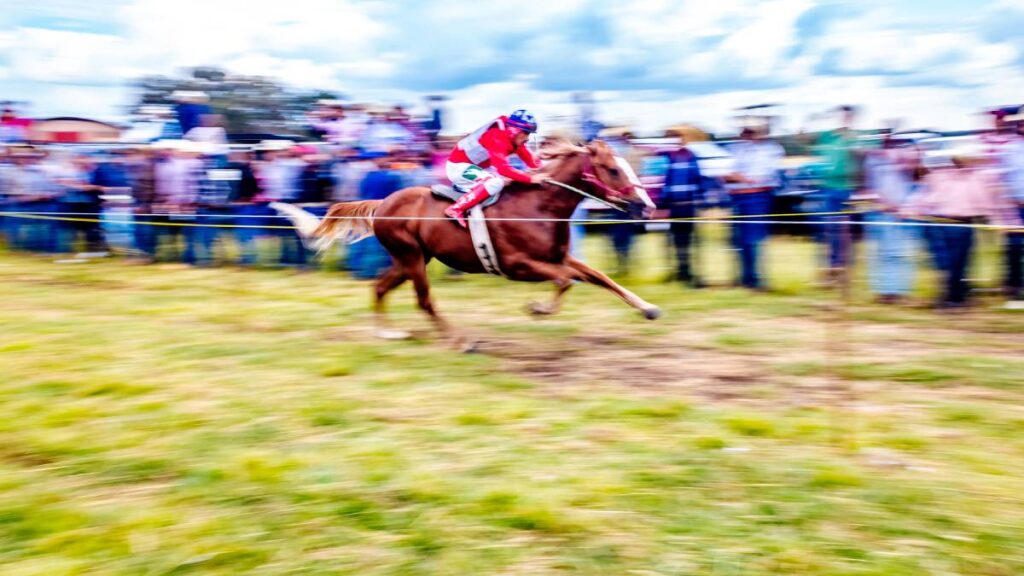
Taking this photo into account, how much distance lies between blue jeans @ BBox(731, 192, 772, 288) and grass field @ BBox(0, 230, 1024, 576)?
130 centimetres

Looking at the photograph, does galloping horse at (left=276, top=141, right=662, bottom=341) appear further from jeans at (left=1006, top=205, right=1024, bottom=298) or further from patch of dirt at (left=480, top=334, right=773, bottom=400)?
jeans at (left=1006, top=205, right=1024, bottom=298)

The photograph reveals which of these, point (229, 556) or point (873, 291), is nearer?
point (229, 556)

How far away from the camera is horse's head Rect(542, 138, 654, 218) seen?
803cm

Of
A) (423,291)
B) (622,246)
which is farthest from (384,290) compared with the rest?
(622,246)

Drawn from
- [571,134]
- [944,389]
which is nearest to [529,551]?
[944,389]

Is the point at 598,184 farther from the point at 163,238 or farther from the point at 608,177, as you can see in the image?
the point at 163,238

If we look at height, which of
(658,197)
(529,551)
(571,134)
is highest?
(571,134)

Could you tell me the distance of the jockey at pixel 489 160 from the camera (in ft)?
26.2

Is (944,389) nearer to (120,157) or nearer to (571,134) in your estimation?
(571,134)

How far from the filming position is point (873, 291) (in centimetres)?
971

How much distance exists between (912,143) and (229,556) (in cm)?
792

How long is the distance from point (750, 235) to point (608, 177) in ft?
9.49

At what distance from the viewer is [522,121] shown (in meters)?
7.91

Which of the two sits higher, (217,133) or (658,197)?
(217,133)
